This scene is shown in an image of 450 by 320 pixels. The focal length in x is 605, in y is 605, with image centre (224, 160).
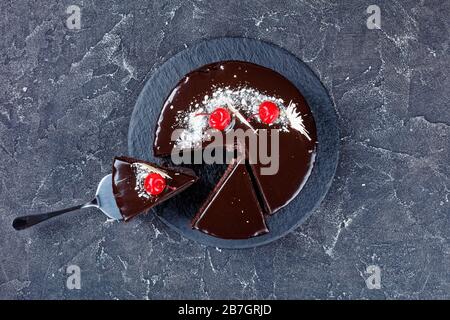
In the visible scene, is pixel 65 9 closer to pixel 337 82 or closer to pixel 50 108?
pixel 50 108

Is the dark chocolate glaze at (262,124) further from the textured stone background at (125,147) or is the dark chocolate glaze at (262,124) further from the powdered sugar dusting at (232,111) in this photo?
the textured stone background at (125,147)

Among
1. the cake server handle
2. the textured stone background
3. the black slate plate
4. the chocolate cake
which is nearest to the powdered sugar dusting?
the chocolate cake

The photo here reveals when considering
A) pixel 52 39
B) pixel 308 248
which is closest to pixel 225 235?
pixel 308 248

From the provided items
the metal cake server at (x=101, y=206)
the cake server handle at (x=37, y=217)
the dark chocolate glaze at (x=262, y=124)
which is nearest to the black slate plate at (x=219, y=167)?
the dark chocolate glaze at (x=262, y=124)

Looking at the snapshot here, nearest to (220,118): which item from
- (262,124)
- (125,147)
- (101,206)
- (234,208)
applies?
(262,124)

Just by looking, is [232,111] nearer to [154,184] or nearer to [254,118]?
[254,118]

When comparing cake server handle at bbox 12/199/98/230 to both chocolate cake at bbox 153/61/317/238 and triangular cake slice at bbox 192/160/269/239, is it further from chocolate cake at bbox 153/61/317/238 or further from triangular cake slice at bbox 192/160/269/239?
triangular cake slice at bbox 192/160/269/239
